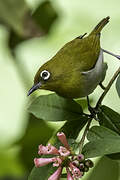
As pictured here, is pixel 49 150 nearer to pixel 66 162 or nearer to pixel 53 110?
pixel 66 162

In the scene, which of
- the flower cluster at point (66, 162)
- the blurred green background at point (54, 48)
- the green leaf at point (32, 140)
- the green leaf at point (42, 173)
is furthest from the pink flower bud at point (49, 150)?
the blurred green background at point (54, 48)

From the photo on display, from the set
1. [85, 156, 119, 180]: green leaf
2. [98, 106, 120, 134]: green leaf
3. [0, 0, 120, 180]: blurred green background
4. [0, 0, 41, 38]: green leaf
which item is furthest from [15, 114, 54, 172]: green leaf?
[98, 106, 120, 134]: green leaf

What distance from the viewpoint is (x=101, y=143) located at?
139 cm

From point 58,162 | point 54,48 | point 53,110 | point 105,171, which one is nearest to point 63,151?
point 58,162

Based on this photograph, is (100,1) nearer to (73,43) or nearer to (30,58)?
(30,58)

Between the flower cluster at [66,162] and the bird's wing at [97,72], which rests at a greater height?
the bird's wing at [97,72]

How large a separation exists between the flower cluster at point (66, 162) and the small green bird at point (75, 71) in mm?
406

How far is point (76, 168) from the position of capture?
1355mm

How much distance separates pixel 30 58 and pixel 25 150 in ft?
5.74

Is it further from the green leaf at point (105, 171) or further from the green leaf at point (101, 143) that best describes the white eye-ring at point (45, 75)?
the green leaf at point (105, 171)

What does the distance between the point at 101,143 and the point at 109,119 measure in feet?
0.72

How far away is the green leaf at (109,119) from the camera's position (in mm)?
1598

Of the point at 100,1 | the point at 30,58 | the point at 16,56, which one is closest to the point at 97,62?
the point at 16,56

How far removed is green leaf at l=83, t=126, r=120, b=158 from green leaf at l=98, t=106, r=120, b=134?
12 cm
